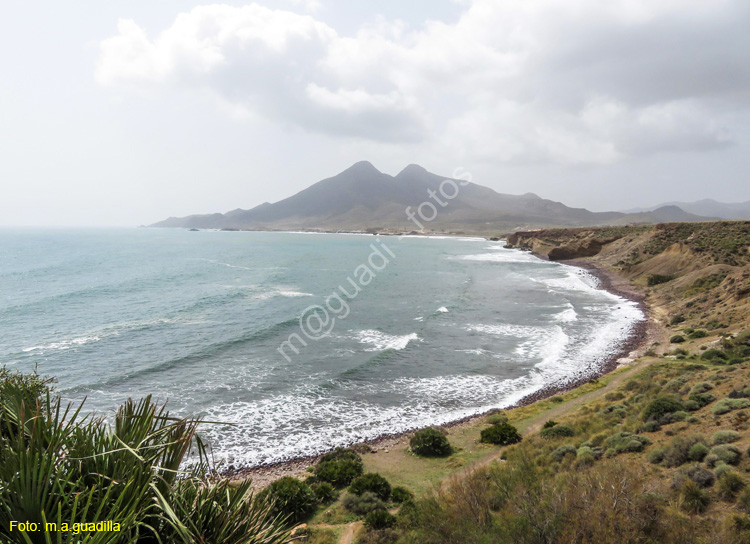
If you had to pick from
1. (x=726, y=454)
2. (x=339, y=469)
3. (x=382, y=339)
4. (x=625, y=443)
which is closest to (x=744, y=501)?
(x=726, y=454)

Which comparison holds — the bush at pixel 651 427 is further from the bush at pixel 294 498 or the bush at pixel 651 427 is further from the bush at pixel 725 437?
the bush at pixel 294 498

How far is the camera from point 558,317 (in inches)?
1485

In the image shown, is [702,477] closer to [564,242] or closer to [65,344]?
[65,344]

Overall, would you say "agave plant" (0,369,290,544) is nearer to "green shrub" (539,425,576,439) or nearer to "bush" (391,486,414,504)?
"bush" (391,486,414,504)

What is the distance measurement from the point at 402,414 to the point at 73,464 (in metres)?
17.6

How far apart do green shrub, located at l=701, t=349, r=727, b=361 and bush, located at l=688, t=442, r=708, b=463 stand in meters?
14.4

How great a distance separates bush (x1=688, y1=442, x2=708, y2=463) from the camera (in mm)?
9773

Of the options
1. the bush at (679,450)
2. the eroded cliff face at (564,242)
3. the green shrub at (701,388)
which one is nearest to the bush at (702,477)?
the bush at (679,450)

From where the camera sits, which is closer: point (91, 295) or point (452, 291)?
point (91, 295)

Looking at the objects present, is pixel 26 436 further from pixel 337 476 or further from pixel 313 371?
pixel 313 371

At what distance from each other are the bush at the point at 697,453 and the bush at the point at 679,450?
0.20 feet

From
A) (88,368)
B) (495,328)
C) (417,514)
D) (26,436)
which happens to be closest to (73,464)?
(26,436)

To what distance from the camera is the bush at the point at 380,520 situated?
1048 centimetres

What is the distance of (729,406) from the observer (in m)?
12.4
